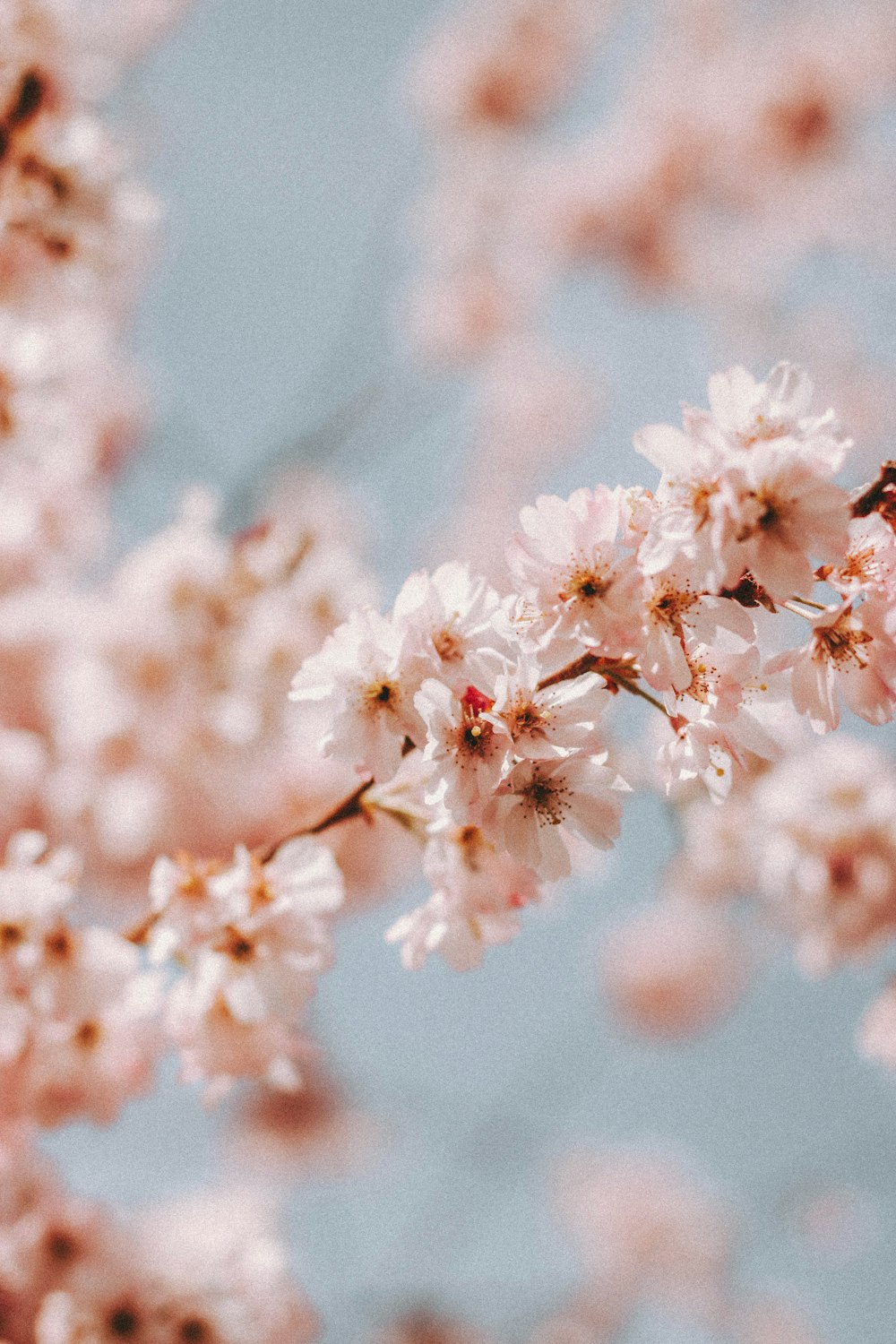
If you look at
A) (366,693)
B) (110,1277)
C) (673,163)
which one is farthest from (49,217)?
(673,163)

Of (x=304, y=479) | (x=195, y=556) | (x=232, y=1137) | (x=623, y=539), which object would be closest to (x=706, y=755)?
(x=623, y=539)

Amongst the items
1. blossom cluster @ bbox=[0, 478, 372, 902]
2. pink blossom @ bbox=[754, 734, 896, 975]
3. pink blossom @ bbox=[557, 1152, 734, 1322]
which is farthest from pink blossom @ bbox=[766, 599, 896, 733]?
pink blossom @ bbox=[557, 1152, 734, 1322]

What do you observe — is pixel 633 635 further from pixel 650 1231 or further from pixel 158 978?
pixel 650 1231

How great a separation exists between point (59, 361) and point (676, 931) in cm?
695

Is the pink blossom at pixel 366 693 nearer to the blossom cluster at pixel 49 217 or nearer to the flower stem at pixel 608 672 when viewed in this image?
the flower stem at pixel 608 672

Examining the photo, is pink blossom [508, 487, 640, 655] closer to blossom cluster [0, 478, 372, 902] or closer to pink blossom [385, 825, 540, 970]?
pink blossom [385, 825, 540, 970]

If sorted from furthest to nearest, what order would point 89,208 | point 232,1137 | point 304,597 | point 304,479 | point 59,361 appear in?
1. point 232,1137
2. point 304,479
3. point 304,597
4. point 59,361
5. point 89,208

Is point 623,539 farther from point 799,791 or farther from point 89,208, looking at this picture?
point 89,208

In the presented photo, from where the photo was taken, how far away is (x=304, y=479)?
5.19 meters

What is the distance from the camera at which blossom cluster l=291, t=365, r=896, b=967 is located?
0.90 metres

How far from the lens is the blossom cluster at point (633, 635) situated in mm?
897

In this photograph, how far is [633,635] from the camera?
967 mm

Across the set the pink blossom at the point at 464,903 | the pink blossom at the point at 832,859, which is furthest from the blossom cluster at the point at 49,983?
the pink blossom at the point at 832,859

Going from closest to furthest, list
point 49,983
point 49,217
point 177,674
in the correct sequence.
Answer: point 49,983 → point 49,217 → point 177,674
